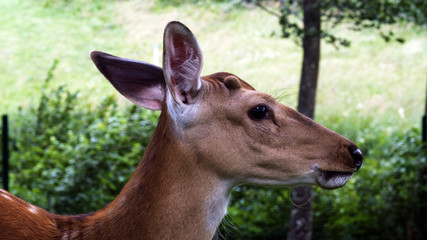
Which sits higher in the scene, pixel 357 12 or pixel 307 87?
pixel 357 12

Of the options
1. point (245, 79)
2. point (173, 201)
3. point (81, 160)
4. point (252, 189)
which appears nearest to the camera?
point (173, 201)

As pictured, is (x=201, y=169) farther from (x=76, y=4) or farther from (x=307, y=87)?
(x=76, y=4)

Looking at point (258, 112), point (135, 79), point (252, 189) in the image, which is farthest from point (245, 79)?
point (258, 112)

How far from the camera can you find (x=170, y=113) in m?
2.17

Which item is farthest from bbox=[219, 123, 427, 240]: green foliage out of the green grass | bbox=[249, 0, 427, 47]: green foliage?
the green grass

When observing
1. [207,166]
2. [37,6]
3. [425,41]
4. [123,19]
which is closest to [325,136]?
[207,166]

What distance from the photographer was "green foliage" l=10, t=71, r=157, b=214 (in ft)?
17.8

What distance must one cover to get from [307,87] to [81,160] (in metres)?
2.24

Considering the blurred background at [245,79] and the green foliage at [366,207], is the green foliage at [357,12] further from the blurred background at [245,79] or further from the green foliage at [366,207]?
the green foliage at [366,207]

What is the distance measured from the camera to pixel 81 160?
5613 millimetres

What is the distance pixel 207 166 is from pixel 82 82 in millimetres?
8966

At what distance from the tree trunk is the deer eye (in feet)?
8.56

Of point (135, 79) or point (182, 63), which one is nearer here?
point (182, 63)

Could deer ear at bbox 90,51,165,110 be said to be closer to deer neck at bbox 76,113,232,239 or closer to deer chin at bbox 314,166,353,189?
deer neck at bbox 76,113,232,239
